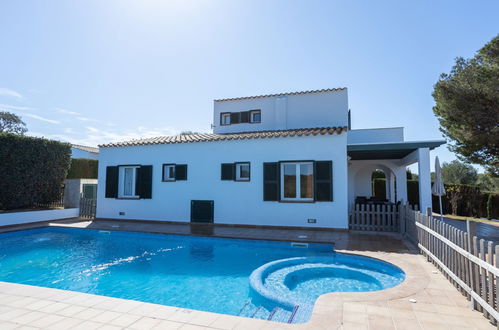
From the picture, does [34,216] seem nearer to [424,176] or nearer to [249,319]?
[249,319]

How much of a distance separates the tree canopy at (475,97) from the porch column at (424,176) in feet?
14.0

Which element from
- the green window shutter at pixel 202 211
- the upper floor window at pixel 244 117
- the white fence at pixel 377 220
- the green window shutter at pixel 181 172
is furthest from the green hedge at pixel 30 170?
the white fence at pixel 377 220

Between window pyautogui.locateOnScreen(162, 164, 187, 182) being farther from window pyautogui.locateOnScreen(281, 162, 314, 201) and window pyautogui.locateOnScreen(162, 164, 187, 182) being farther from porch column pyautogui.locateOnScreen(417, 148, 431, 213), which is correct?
porch column pyautogui.locateOnScreen(417, 148, 431, 213)

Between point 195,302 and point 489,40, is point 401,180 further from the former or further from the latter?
point 195,302

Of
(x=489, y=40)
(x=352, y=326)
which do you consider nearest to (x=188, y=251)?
(x=352, y=326)

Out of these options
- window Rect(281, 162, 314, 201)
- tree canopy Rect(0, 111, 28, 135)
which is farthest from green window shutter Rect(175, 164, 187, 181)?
tree canopy Rect(0, 111, 28, 135)

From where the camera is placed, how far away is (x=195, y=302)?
16.0 feet

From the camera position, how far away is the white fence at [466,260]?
3.26 metres

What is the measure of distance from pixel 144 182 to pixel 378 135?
11.9 metres

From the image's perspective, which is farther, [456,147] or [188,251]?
[456,147]

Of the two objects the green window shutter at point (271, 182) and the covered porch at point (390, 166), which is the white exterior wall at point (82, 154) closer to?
the green window shutter at point (271, 182)

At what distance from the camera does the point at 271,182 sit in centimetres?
1088

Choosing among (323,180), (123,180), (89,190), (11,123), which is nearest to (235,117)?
(123,180)

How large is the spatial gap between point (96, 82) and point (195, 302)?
10.1m
